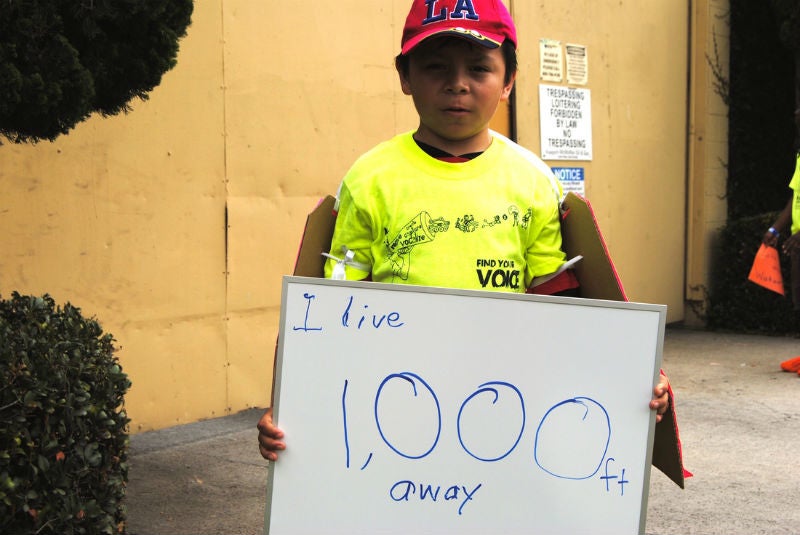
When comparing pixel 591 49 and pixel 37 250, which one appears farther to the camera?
pixel 591 49

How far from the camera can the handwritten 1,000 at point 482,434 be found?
2.29 metres

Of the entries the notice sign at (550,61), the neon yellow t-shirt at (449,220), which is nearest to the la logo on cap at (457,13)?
the neon yellow t-shirt at (449,220)

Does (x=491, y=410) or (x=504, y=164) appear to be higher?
(x=504, y=164)

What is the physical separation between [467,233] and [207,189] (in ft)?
12.6

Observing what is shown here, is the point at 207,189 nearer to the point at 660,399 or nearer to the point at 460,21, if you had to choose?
the point at 460,21

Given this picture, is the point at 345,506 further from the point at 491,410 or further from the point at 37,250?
the point at 37,250

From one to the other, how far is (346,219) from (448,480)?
0.70m

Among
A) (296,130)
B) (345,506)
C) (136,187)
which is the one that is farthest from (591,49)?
(345,506)

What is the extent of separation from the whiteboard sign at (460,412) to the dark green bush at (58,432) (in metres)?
1.10

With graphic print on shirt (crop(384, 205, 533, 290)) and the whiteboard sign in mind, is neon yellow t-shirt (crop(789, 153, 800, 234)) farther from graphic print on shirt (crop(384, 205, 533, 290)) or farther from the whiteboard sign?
the whiteboard sign

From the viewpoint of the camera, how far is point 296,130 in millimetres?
6598

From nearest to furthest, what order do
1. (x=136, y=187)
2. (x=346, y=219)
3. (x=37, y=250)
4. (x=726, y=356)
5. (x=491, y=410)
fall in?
(x=491, y=410) → (x=346, y=219) → (x=37, y=250) → (x=136, y=187) → (x=726, y=356)

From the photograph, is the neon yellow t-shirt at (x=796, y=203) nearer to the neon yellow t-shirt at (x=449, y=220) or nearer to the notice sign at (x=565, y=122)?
the notice sign at (x=565, y=122)

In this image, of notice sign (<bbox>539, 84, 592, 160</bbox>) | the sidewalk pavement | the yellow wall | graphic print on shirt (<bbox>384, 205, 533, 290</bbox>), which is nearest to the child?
graphic print on shirt (<bbox>384, 205, 533, 290</bbox>)
